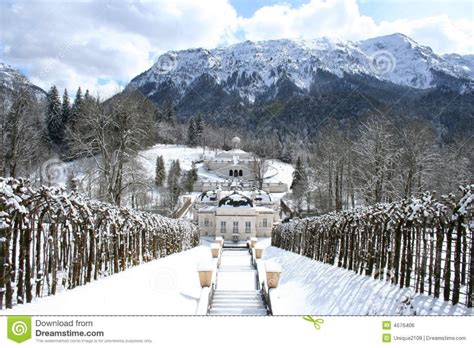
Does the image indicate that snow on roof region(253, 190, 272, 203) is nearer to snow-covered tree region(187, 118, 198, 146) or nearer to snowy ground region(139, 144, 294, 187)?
snowy ground region(139, 144, 294, 187)

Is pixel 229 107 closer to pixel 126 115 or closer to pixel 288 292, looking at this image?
pixel 126 115

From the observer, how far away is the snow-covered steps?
650 centimetres

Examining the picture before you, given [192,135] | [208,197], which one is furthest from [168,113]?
[208,197]

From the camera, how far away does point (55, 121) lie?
1958 cm

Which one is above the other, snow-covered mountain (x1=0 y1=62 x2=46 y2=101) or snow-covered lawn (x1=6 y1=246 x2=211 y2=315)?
snow-covered mountain (x1=0 y1=62 x2=46 y2=101)

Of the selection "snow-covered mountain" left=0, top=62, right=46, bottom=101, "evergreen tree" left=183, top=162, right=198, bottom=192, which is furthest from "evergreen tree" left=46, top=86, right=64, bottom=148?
"evergreen tree" left=183, top=162, right=198, bottom=192

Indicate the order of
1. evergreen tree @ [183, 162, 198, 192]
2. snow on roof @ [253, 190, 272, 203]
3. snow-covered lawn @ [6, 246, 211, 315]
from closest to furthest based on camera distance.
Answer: snow-covered lawn @ [6, 246, 211, 315] < snow on roof @ [253, 190, 272, 203] < evergreen tree @ [183, 162, 198, 192]

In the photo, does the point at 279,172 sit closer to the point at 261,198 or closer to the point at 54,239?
the point at 261,198

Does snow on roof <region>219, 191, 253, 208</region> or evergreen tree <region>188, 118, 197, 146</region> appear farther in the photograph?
evergreen tree <region>188, 118, 197, 146</region>

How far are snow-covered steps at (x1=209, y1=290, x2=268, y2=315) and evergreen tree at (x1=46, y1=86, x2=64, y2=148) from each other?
13593mm

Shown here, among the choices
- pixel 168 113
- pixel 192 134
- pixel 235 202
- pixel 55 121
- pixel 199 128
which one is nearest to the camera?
pixel 55 121

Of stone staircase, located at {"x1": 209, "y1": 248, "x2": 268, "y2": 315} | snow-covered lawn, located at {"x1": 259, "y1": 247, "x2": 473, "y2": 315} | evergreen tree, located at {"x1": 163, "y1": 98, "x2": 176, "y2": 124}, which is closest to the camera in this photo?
snow-covered lawn, located at {"x1": 259, "y1": 247, "x2": 473, "y2": 315}
